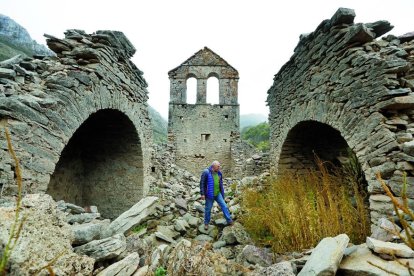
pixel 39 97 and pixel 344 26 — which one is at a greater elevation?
pixel 344 26

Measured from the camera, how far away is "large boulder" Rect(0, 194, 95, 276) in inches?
56.8

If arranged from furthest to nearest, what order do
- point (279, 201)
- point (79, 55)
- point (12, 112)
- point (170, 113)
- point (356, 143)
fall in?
point (170, 113), point (279, 201), point (79, 55), point (356, 143), point (12, 112)

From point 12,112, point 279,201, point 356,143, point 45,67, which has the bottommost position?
point 279,201

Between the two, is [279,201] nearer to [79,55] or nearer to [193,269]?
[193,269]

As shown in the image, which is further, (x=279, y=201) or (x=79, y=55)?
(x=279, y=201)

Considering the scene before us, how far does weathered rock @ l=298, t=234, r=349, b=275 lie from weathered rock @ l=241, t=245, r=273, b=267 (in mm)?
971

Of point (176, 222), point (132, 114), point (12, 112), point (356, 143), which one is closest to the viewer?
point (12, 112)

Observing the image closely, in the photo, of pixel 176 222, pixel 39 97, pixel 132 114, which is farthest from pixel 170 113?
pixel 39 97

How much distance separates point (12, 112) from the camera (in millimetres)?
2477

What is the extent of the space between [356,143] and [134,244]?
329cm

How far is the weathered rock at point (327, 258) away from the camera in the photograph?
1.80m

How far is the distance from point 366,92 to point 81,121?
13.4ft

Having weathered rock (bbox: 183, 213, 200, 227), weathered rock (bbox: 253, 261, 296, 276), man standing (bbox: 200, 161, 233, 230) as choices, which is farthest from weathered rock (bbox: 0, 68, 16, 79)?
weathered rock (bbox: 183, 213, 200, 227)

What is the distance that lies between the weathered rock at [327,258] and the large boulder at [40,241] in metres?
1.84
